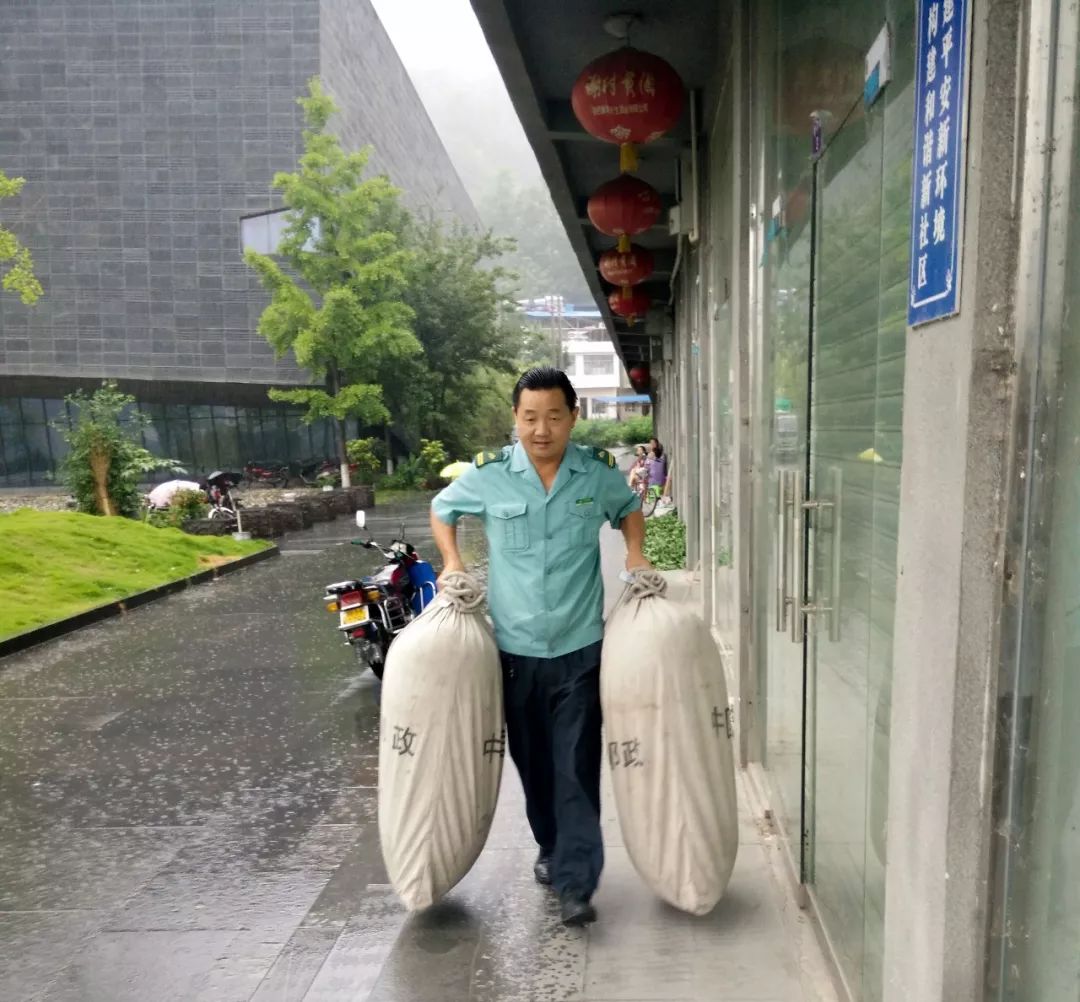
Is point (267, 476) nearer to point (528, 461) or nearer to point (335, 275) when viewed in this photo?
point (335, 275)

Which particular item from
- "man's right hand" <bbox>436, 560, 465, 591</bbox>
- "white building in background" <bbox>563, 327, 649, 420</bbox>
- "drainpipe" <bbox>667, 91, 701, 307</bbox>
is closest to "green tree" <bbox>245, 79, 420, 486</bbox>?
"drainpipe" <bbox>667, 91, 701, 307</bbox>

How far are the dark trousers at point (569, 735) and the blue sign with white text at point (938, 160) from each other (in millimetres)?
1554

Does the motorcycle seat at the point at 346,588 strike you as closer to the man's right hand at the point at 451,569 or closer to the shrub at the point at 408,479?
the man's right hand at the point at 451,569

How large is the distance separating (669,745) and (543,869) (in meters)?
0.82

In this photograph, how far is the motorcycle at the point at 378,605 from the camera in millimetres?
5875

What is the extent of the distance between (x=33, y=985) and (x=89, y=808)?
1.49m

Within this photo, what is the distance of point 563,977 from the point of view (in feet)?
8.55

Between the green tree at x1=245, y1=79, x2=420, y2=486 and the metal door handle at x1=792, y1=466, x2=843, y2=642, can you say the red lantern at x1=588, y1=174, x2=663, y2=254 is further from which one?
the green tree at x1=245, y1=79, x2=420, y2=486

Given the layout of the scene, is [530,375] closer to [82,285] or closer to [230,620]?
[230,620]

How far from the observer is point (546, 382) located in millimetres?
2809

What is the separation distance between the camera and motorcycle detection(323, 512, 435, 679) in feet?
19.3

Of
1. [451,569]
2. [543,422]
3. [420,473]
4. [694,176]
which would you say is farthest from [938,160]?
[420,473]

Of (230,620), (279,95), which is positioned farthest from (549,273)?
(230,620)

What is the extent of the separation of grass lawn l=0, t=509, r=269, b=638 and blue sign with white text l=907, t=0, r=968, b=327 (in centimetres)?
772
